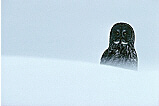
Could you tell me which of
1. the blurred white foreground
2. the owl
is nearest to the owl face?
the owl

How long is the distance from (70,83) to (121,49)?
43cm

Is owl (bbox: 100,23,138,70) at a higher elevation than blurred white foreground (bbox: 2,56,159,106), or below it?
higher

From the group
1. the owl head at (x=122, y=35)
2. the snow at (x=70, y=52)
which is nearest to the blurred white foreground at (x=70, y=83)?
the snow at (x=70, y=52)

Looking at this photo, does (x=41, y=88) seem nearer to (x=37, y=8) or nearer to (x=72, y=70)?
(x=72, y=70)

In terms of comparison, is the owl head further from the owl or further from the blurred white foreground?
the blurred white foreground

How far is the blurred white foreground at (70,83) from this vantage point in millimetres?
1926

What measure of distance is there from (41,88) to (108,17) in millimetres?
691

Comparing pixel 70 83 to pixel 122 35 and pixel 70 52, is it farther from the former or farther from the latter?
pixel 122 35

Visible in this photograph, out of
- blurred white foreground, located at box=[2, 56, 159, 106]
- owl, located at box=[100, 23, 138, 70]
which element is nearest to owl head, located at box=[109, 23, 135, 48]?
owl, located at box=[100, 23, 138, 70]

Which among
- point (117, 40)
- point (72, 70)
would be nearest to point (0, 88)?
point (72, 70)

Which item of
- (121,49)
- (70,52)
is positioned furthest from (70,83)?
(121,49)

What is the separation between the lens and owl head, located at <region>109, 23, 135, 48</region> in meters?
1.88

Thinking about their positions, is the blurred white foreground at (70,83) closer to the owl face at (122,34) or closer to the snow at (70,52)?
the snow at (70,52)

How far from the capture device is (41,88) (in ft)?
6.33
